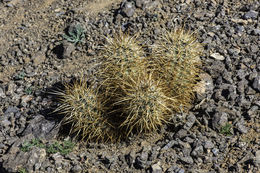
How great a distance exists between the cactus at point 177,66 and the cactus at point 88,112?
0.82 metres

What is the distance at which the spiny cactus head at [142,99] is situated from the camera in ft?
13.7

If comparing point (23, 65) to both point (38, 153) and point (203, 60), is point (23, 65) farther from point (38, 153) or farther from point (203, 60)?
point (203, 60)

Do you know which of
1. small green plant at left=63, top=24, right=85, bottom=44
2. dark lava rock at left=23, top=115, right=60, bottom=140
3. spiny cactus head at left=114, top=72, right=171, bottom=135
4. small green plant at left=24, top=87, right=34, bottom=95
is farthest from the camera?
small green plant at left=63, top=24, right=85, bottom=44

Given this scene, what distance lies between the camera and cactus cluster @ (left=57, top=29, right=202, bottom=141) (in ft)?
14.1

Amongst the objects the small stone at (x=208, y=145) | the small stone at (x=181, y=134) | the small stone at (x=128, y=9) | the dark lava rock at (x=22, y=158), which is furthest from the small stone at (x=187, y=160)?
the small stone at (x=128, y=9)

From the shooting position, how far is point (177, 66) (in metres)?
4.59

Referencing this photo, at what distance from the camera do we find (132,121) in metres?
4.63

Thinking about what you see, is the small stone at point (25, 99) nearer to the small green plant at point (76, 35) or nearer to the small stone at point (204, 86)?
the small green plant at point (76, 35)

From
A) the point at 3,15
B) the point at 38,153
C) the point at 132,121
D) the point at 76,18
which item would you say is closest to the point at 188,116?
the point at 132,121

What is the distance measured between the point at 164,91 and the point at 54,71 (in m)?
2.30

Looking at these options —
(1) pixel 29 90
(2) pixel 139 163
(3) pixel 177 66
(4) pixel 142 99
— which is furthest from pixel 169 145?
(1) pixel 29 90

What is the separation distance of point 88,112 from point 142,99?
0.75 meters

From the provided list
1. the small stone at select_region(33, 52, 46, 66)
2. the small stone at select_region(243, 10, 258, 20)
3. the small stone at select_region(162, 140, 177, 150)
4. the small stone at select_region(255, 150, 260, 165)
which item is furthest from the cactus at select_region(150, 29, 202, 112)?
the small stone at select_region(33, 52, 46, 66)

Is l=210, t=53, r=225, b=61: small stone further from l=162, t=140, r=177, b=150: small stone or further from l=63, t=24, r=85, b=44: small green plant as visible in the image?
l=63, t=24, r=85, b=44: small green plant
